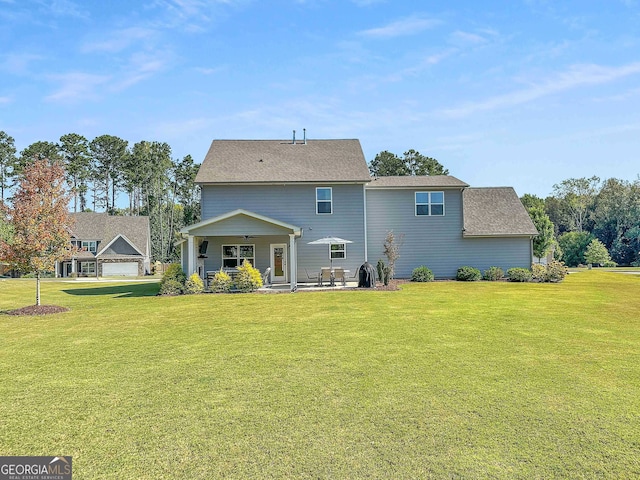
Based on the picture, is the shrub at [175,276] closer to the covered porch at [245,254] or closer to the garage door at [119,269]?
the covered porch at [245,254]

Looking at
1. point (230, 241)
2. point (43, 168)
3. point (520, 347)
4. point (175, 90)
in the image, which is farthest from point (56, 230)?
point (520, 347)

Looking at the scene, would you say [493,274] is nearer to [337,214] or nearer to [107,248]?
[337,214]

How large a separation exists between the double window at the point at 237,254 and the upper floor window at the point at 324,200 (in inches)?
167

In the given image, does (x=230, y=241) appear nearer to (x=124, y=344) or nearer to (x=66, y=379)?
(x=124, y=344)

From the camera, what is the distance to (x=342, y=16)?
544 inches

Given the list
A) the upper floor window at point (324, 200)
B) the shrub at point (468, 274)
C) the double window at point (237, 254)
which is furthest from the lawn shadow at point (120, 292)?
the shrub at point (468, 274)

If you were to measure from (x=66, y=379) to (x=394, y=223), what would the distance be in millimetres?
20376

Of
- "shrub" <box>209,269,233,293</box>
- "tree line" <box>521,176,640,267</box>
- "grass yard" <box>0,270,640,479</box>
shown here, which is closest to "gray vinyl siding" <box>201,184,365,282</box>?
"shrub" <box>209,269,233,293</box>

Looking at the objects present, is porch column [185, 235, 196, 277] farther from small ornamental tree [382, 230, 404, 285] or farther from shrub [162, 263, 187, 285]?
small ornamental tree [382, 230, 404, 285]

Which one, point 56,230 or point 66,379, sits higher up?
point 56,230

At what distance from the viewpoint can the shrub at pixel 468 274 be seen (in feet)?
77.3

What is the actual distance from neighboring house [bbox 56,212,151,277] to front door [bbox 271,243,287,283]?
96.9 ft

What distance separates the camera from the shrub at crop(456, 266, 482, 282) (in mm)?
23547

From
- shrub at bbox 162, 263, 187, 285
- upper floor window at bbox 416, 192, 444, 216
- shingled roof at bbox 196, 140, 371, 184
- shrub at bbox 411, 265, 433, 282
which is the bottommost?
shrub at bbox 411, 265, 433, 282
